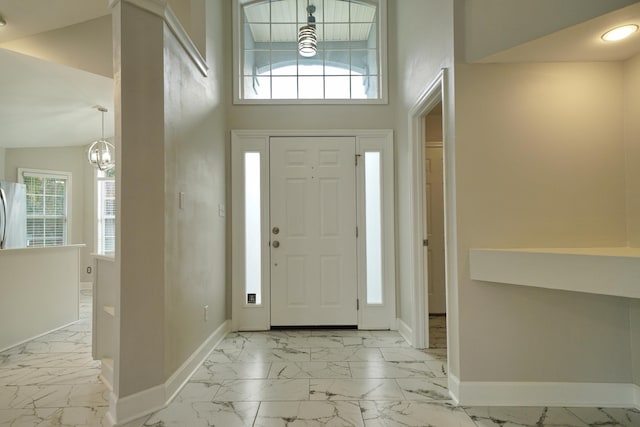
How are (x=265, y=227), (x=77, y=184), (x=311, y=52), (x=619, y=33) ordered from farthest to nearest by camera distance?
(x=77, y=184) < (x=311, y=52) < (x=265, y=227) < (x=619, y=33)

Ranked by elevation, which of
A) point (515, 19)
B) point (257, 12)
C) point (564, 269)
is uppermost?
point (257, 12)

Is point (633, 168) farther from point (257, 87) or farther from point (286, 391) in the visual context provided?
point (257, 87)

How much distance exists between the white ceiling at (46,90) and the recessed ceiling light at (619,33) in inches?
145

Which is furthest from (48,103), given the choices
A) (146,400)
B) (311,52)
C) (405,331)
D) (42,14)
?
(405,331)

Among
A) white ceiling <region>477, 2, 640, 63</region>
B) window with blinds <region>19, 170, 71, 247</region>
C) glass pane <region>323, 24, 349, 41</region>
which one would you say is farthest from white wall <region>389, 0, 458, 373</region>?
window with blinds <region>19, 170, 71, 247</region>

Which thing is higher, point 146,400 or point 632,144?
point 632,144

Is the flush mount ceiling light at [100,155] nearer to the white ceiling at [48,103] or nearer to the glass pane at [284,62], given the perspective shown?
the white ceiling at [48,103]

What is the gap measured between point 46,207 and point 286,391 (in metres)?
5.88

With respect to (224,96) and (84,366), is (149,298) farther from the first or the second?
(224,96)

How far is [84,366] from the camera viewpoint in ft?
8.92

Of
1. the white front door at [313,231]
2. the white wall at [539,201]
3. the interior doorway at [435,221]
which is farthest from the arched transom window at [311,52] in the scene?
the white wall at [539,201]

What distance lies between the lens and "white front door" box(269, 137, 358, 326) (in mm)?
3664

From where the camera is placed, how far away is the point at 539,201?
212 centimetres

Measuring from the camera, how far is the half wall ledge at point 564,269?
163 centimetres
